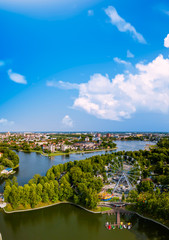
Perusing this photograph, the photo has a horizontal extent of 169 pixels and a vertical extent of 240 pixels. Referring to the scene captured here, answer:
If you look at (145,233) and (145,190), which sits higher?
(145,190)

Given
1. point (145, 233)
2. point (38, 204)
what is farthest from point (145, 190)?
point (38, 204)

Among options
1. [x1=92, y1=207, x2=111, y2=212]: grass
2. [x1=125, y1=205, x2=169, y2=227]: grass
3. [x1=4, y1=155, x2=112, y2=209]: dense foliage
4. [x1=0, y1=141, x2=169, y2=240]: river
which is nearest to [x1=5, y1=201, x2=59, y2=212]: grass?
[x1=4, y1=155, x2=112, y2=209]: dense foliage

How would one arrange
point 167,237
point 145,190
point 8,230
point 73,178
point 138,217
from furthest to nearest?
point 73,178 < point 145,190 < point 138,217 < point 8,230 < point 167,237

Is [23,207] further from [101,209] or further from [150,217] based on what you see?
[150,217]

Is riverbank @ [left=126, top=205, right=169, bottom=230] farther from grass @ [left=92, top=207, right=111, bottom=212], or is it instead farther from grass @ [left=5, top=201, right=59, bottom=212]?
grass @ [left=5, top=201, right=59, bottom=212]

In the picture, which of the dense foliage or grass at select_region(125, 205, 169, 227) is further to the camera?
A: the dense foliage

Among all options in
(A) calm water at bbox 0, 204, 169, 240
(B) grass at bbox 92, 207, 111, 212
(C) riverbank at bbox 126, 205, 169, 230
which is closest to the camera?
(A) calm water at bbox 0, 204, 169, 240

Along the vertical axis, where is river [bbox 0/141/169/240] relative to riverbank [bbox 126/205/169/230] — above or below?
below

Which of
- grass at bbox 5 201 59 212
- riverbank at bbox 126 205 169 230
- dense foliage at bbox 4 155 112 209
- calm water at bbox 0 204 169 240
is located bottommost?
calm water at bbox 0 204 169 240

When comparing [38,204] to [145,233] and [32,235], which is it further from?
[145,233]
